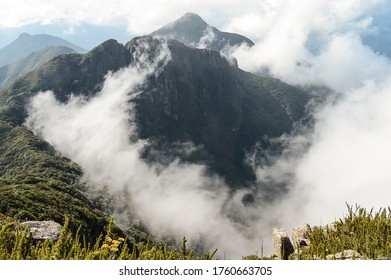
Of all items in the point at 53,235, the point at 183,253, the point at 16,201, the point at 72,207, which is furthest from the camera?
the point at 72,207

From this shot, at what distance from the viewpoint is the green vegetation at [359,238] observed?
8.63 metres

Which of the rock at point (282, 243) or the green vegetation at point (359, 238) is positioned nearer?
the green vegetation at point (359, 238)

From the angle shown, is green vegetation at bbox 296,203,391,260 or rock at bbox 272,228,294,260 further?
rock at bbox 272,228,294,260

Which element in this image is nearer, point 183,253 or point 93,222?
point 183,253

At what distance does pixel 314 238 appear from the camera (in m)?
12.2

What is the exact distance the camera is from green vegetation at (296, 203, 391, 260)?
28.3ft

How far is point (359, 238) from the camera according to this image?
10.1 meters

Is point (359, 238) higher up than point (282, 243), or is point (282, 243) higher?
point (359, 238)

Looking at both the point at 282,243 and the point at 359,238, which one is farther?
the point at 282,243

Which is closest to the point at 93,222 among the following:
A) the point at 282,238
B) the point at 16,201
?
the point at 16,201
